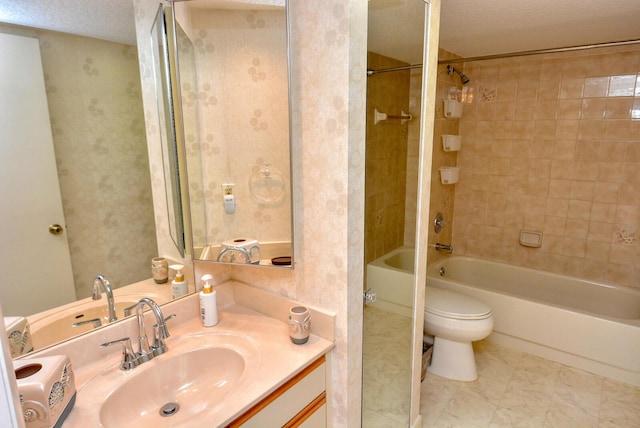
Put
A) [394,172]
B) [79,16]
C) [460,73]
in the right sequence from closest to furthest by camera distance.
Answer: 1. [79,16]
2. [394,172]
3. [460,73]

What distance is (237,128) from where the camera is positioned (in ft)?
4.90

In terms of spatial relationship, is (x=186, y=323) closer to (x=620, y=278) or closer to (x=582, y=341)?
(x=582, y=341)

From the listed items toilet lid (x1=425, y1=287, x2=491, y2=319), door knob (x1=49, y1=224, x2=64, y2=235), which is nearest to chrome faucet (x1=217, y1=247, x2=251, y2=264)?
door knob (x1=49, y1=224, x2=64, y2=235)

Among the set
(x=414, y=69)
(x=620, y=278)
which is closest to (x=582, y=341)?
(x=620, y=278)

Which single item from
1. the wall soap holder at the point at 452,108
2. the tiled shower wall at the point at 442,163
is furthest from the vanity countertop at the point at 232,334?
the wall soap holder at the point at 452,108

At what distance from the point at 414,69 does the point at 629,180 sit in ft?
7.41

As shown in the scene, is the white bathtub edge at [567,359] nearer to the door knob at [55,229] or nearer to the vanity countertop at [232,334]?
the vanity countertop at [232,334]

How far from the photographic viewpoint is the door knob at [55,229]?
117cm

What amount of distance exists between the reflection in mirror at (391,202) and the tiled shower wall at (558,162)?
6.44 feet

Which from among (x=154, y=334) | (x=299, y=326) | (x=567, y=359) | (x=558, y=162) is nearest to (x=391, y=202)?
(x=299, y=326)

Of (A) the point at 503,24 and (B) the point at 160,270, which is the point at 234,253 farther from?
(A) the point at 503,24

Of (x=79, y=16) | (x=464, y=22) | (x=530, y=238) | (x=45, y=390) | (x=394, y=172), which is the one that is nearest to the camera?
(x=45, y=390)

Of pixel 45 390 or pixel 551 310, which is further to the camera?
pixel 551 310

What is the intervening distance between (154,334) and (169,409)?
0.26 metres
